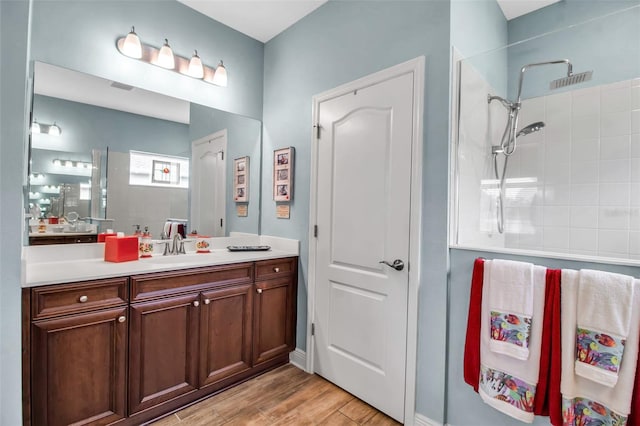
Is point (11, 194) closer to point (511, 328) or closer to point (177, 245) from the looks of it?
point (177, 245)

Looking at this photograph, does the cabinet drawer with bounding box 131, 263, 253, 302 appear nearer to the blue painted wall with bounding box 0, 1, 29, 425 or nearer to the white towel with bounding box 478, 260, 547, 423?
the blue painted wall with bounding box 0, 1, 29, 425

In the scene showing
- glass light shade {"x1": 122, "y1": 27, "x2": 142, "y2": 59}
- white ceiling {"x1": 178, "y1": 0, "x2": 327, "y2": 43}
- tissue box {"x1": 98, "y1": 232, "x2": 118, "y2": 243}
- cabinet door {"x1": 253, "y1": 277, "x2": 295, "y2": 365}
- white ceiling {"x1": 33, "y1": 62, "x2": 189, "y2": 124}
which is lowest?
cabinet door {"x1": 253, "y1": 277, "x2": 295, "y2": 365}

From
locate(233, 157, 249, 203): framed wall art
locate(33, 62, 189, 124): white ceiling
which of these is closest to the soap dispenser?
locate(233, 157, 249, 203): framed wall art

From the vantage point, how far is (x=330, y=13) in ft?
7.55

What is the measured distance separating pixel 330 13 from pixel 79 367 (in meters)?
2.73

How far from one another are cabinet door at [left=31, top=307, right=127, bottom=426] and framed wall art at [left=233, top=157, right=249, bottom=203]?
1.33m

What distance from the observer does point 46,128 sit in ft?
6.06

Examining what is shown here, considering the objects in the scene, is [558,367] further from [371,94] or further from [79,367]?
[79,367]

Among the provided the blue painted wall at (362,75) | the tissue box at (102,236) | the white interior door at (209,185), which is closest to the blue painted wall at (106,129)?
the white interior door at (209,185)

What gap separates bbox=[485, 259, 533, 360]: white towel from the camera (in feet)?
4.45

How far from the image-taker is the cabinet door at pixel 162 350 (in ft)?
5.57

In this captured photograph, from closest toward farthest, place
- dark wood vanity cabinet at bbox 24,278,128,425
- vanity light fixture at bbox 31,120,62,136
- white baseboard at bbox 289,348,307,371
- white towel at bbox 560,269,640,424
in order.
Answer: white towel at bbox 560,269,640,424
dark wood vanity cabinet at bbox 24,278,128,425
vanity light fixture at bbox 31,120,62,136
white baseboard at bbox 289,348,307,371

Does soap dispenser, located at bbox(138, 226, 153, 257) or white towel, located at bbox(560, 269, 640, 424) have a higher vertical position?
soap dispenser, located at bbox(138, 226, 153, 257)

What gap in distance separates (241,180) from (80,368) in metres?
1.71
